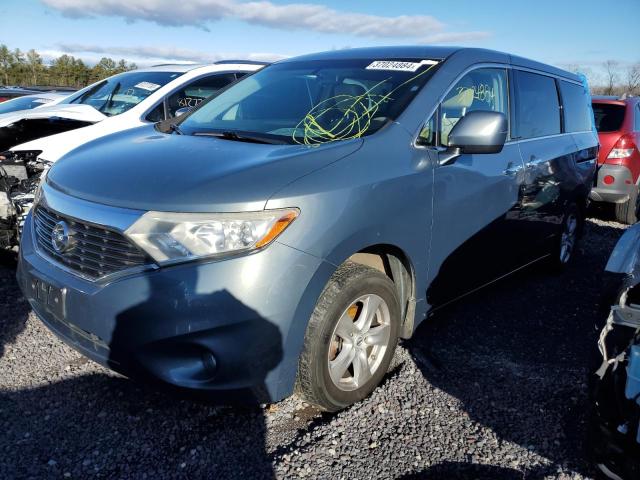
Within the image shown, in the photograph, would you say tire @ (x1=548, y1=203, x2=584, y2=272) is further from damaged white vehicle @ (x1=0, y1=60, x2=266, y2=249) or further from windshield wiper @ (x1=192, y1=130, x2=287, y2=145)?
damaged white vehicle @ (x1=0, y1=60, x2=266, y2=249)

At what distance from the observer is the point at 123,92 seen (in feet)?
19.1

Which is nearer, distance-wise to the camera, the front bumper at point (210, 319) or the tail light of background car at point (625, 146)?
the front bumper at point (210, 319)

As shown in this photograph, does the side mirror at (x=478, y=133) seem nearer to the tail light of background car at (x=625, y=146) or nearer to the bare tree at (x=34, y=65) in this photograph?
the tail light of background car at (x=625, y=146)

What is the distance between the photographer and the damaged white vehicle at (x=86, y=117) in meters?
4.33

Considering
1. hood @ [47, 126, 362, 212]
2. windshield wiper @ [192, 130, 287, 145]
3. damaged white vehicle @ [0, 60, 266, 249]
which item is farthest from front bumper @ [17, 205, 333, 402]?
damaged white vehicle @ [0, 60, 266, 249]

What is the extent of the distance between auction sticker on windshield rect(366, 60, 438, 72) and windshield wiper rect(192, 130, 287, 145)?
3.01ft

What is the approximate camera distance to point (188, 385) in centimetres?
219

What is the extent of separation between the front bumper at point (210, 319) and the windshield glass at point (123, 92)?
3681mm

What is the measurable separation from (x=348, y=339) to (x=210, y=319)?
79 centimetres

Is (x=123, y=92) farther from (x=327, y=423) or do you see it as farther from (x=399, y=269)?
(x=327, y=423)

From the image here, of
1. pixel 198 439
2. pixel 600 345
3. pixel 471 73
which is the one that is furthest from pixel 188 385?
pixel 471 73

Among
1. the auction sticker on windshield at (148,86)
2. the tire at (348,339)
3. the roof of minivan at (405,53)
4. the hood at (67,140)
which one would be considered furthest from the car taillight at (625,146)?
the hood at (67,140)

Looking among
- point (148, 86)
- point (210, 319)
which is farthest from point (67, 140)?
point (210, 319)

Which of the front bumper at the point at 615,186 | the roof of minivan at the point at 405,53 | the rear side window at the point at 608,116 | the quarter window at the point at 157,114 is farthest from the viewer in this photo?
the rear side window at the point at 608,116
